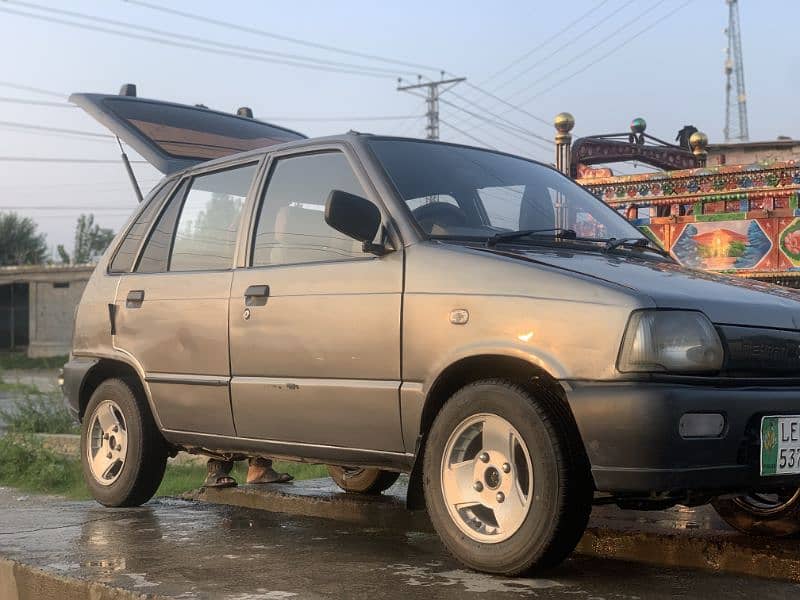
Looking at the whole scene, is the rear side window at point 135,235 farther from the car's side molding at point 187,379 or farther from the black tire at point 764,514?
the black tire at point 764,514

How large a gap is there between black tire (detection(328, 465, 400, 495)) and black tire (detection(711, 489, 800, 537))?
78.5 inches

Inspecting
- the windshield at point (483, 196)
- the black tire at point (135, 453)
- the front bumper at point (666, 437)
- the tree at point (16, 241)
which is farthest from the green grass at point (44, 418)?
the tree at point (16, 241)

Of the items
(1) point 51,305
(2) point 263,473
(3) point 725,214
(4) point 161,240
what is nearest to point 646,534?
(2) point 263,473

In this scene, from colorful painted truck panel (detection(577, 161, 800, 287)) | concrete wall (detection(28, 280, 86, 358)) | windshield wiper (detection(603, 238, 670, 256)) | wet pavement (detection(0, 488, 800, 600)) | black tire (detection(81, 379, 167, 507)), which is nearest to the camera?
wet pavement (detection(0, 488, 800, 600))

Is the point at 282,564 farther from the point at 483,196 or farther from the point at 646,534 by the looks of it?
the point at 483,196

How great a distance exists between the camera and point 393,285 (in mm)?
4008

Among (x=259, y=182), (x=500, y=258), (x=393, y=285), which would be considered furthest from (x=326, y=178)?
(x=500, y=258)

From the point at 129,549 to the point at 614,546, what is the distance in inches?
80.2

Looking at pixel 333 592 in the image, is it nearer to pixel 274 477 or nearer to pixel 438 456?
pixel 438 456

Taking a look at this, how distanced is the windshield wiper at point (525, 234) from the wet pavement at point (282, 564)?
126 centimetres

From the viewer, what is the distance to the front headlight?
10.8ft

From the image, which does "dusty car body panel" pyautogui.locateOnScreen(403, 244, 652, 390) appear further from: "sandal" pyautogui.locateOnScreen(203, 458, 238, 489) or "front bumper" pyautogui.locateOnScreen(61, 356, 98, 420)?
"sandal" pyautogui.locateOnScreen(203, 458, 238, 489)

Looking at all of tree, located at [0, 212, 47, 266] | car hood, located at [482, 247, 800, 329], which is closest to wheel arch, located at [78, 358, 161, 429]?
car hood, located at [482, 247, 800, 329]

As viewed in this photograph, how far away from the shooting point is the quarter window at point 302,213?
4.45m
